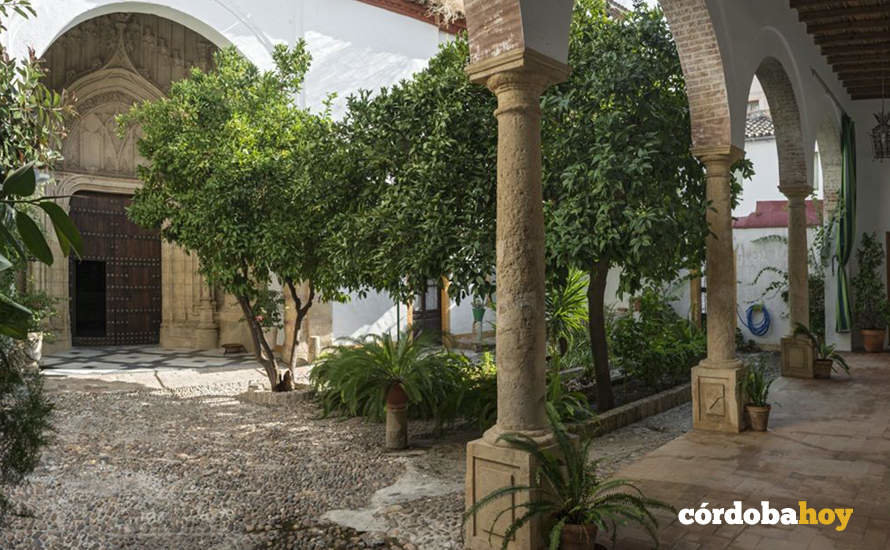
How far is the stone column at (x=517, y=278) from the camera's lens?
3.54 m

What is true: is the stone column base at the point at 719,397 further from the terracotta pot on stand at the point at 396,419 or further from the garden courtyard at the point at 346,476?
the terracotta pot on stand at the point at 396,419

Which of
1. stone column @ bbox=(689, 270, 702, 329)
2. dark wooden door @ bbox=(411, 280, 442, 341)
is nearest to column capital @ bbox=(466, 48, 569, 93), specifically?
dark wooden door @ bbox=(411, 280, 442, 341)

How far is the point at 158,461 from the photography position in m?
5.60

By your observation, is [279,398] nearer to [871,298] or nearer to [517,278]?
[517,278]


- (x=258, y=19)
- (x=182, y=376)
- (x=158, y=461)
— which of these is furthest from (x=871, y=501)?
(x=258, y=19)

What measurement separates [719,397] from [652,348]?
2159mm

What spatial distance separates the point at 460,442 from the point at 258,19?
783 cm

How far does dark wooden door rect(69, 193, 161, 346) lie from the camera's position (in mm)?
13953

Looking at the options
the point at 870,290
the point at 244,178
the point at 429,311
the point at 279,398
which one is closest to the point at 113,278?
the point at 429,311

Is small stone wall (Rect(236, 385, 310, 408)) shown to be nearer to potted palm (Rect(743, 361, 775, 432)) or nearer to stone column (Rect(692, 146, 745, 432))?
stone column (Rect(692, 146, 745, 432))

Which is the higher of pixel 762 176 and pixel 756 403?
pixel 762 176

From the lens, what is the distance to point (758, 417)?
609 centimetres

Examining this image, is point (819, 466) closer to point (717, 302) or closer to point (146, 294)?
point (717, 302)

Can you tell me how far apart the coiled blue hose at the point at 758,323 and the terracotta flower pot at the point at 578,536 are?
35.3 ft
